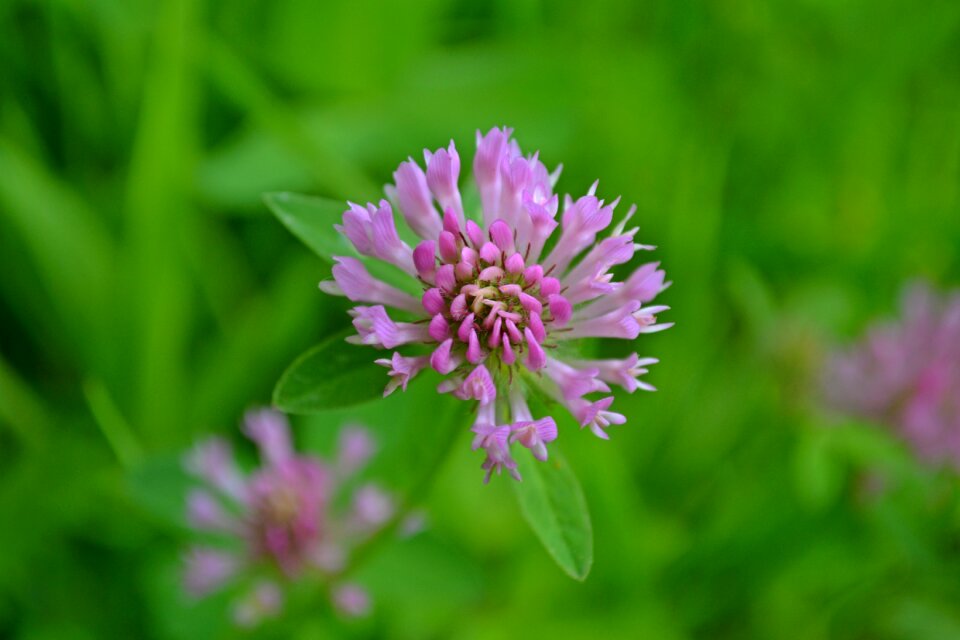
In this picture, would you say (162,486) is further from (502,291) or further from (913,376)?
(913,376)

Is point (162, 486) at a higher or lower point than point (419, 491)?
lower

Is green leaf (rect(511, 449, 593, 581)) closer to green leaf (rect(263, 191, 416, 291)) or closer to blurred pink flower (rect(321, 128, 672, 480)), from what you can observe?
blurred pink flower (rect(321, 128, 672, 480))

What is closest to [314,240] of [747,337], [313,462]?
[313,462]

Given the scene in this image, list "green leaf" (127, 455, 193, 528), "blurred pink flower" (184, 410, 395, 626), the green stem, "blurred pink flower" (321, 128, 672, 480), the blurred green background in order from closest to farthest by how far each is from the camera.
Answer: "blurred pink flower" (321, 128, 672, 480) → the green stem → "blurred pink flower" (184, 410, 395, 626) → "green leaf" (127, 455, 193, 528) → the blurred green background

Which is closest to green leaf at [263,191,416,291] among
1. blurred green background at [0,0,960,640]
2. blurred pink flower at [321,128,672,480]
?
blurred pink flower at [321,128,672,480]

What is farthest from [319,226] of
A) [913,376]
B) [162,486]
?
[913,376]
